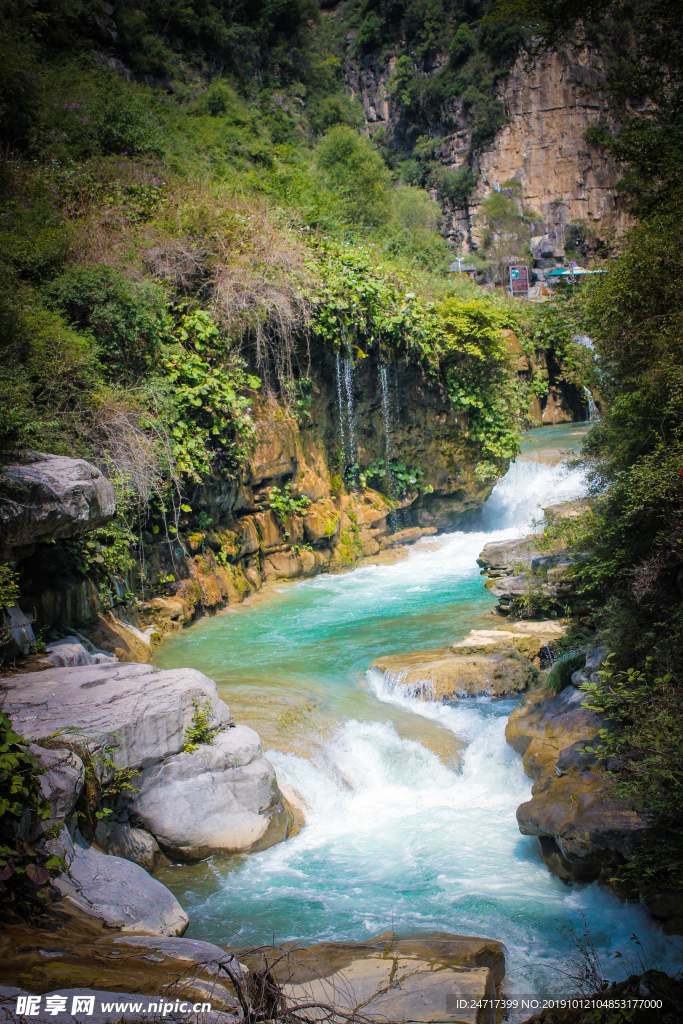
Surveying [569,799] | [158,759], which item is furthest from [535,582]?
[158,759]

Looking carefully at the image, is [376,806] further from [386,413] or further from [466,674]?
[386,413]

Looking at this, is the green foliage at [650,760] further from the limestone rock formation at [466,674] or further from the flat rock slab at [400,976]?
the limestone rock formation at [466,674]

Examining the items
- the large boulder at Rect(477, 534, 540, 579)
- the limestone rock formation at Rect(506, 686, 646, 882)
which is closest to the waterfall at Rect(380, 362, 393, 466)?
the large boulder at Rect(477, 534, 540, 579)

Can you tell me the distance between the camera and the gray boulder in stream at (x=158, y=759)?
16.1 ft

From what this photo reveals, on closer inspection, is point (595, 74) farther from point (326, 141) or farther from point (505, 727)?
point (505, 727)

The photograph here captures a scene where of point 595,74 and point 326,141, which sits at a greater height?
point 595,74

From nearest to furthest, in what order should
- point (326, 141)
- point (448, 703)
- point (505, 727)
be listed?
point (505, 727)
point (448, 703)
point (326, 141)

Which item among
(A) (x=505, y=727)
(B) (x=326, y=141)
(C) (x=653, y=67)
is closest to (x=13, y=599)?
(A) (x=505, y=727)

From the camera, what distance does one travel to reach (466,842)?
18.1 feet

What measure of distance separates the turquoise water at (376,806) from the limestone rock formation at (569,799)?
0.61ft

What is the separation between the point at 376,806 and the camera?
20.1ft

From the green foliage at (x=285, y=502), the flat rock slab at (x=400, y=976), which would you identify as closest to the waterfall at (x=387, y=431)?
Answer: the green foliage at (x=285, y=502)

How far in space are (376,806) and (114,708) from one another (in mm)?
2587

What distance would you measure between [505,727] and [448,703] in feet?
2.30
